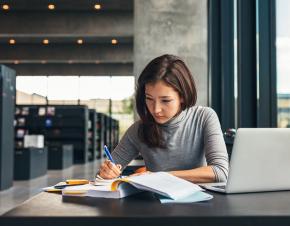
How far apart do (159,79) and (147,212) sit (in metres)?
0.92

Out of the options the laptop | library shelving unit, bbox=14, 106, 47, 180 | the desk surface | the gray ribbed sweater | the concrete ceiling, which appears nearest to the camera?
the desk surface

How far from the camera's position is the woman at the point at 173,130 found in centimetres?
191

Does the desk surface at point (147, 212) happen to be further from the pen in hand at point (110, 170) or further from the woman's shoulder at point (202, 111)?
the woman's shoulder at point (202, 111)

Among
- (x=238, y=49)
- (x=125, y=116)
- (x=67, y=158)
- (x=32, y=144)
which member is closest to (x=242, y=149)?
(x=238, y=49)

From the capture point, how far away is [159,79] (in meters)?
1.91

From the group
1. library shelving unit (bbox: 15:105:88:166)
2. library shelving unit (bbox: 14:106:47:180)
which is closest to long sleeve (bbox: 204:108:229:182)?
library shelving unit (bbox: 14:106:47:180)

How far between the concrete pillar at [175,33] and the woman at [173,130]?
457 centimetres

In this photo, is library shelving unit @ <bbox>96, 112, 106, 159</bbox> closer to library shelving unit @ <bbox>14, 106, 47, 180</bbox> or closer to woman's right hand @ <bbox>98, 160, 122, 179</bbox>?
library shelving unit @ <bbox>14, 106, 47, 180</bbox>

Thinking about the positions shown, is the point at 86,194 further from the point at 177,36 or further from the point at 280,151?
the point at 177,36

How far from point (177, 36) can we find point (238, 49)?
298cm

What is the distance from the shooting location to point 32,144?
10.3 meters

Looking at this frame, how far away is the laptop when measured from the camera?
135cm

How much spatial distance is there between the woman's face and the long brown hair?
19 millimetres

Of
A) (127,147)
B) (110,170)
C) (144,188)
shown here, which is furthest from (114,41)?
(144,188)
